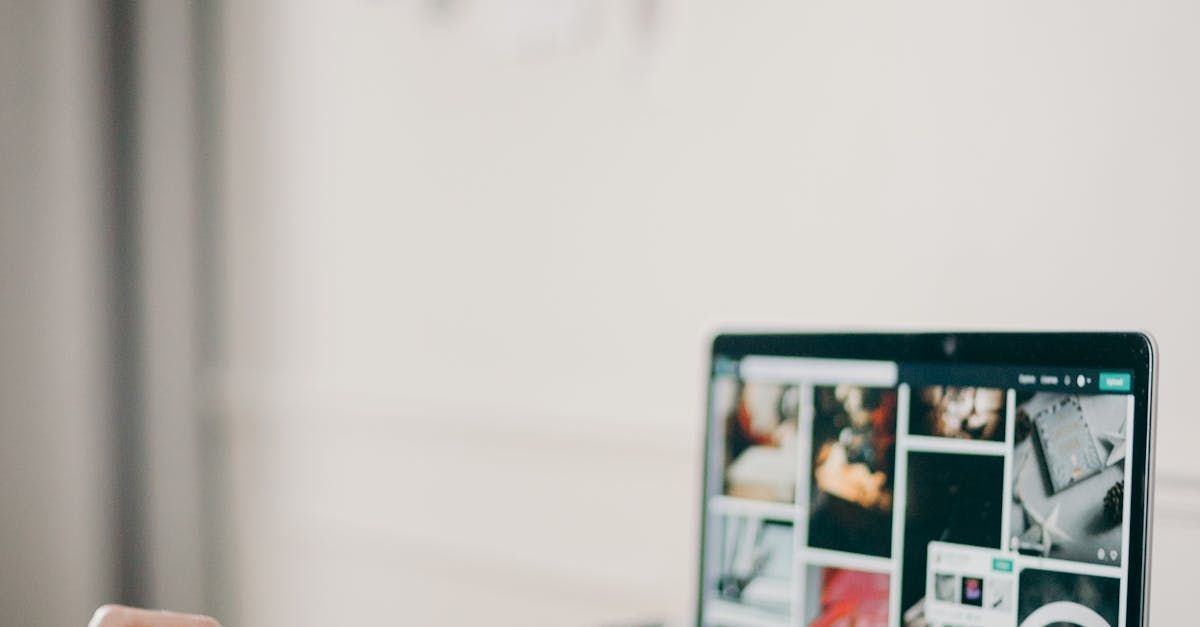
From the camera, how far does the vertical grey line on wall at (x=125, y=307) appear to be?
1671mm

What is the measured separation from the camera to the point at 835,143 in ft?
3.37

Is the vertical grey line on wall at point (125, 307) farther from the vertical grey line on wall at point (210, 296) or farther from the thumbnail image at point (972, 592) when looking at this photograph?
the thumbnail image at point (972, 592)

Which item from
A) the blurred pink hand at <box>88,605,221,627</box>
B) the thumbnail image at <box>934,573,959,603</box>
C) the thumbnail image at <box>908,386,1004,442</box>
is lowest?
the blurred pink hand at <box>88,605,221,627</box>

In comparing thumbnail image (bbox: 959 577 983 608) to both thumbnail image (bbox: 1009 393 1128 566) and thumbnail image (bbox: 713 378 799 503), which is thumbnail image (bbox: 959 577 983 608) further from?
thumbnail image (bbox: 713 378 799 503)

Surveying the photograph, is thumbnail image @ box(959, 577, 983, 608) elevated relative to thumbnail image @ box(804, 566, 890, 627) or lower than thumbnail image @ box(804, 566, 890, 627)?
elevated

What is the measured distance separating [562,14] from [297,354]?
0.72m

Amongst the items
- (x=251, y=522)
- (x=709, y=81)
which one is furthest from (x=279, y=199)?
(x=709, y=81)

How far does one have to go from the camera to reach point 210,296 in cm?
174

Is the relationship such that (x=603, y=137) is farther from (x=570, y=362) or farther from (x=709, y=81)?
(x=570, y=362)

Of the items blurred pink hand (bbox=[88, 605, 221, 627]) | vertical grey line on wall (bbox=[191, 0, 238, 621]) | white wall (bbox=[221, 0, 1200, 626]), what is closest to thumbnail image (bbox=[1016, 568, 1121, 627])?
white wall (bbox=[221, 0, 1200, 626])

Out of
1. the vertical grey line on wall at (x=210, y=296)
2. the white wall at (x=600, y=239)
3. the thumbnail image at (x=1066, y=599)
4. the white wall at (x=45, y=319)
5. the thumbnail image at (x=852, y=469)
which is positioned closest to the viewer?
the thumbnail image at (x=1066, y=599)

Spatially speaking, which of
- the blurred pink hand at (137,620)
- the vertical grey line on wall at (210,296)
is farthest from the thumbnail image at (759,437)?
the vertical grey line on wall at (210,296)

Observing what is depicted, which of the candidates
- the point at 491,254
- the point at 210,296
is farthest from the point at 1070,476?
the point at 210,296

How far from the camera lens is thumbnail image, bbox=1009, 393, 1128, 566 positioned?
64 centimetres
